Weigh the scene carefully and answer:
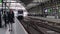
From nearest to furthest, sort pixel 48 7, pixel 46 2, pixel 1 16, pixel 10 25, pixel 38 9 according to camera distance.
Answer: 1. pixel 10 25
2. pixel 1 16
3. pixel 46 2
4. pixel 48 7
5. pixel 38 9

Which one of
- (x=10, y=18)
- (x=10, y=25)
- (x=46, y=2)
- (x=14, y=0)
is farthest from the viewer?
(x=46, y=2)

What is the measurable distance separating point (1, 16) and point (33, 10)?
696 cm

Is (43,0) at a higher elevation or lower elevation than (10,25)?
higher

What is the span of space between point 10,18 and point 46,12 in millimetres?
5908

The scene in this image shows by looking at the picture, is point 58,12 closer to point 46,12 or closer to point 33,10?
point 46,12

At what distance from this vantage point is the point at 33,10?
530 inches

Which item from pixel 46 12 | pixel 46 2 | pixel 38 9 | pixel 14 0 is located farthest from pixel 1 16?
pixel 38 9

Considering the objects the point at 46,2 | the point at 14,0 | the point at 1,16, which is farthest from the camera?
the point at 46,2

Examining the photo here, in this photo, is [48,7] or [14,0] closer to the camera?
[14,0]

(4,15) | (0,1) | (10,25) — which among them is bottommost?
(10,25)

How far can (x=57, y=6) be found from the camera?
407 inches

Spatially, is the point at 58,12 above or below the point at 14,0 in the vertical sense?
below

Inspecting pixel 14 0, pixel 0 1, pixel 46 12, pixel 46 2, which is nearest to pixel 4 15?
pixel 0 1

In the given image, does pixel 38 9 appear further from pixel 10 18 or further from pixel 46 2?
pixel 10 18
